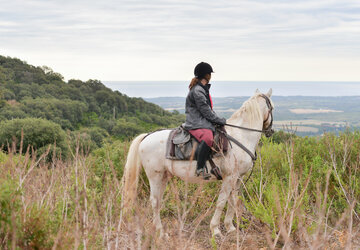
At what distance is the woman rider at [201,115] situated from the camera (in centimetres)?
518

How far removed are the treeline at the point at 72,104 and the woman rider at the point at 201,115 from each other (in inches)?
2166

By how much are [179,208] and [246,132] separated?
3570 millimetres

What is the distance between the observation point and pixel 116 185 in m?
3.89

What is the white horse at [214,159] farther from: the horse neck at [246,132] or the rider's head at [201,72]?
the rider's head at [201,72]

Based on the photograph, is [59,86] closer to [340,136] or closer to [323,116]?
[323,116]

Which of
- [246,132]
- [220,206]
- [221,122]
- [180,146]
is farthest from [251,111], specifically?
[220,206]

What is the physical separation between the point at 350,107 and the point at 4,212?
117 m

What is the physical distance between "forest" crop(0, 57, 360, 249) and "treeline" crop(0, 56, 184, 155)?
1.21 ft

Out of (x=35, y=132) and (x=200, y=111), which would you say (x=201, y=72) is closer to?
(x=200, y=111)

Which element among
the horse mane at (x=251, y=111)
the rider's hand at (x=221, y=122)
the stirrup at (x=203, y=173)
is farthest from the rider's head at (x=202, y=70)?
the stirrup at (x=203, y=173)

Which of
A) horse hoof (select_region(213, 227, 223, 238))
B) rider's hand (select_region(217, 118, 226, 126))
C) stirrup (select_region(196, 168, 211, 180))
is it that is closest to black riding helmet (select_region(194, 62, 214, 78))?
rider's hand (select_region(217, 118, 226, 126))

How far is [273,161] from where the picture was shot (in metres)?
7.25

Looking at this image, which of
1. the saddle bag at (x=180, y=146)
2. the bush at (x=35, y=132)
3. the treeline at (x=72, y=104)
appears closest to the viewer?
the saddle bag at (x=180, y=146)

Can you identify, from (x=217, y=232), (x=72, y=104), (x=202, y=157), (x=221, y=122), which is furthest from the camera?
(x=72, y=104)
